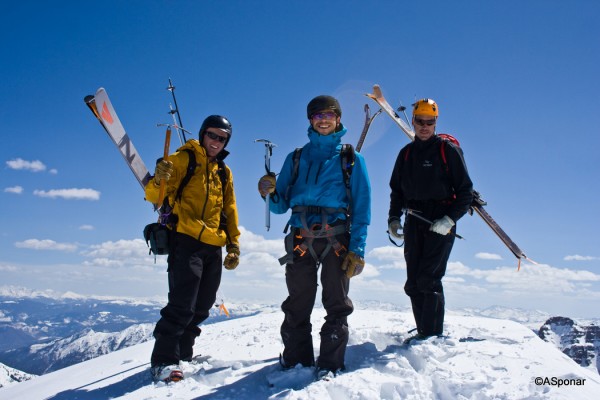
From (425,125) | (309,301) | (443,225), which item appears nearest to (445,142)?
(425,125)

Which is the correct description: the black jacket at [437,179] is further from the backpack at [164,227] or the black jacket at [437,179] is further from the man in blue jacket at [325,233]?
the backpack at [164,227]

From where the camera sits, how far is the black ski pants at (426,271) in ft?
17.9

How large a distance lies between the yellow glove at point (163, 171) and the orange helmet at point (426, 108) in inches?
146

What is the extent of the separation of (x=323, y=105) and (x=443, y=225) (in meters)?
2.35

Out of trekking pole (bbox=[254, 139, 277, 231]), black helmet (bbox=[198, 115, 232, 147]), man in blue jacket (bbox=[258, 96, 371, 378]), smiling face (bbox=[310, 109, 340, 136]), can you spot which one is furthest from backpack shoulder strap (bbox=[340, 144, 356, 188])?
black helmet (bbox=[198, 115, 232, 147])

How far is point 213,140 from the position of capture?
5.68 meters

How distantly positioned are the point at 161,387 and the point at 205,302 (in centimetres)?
131

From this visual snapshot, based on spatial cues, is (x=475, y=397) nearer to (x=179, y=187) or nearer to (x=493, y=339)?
(x=493, y=339)

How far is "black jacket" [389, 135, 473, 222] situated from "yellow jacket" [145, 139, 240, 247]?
2.86m

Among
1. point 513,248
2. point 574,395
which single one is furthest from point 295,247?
point 513,248

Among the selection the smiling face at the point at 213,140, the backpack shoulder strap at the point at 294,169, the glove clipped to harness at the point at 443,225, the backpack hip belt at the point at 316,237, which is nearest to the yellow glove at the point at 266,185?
the backpack shoulder strap at the point at 294,169

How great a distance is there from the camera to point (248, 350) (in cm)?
614

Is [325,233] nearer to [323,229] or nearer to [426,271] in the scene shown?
[323,229]

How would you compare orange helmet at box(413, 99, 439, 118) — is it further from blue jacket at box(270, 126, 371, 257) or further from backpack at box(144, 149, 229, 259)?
backpack at box(144, 149, 229, 259)
